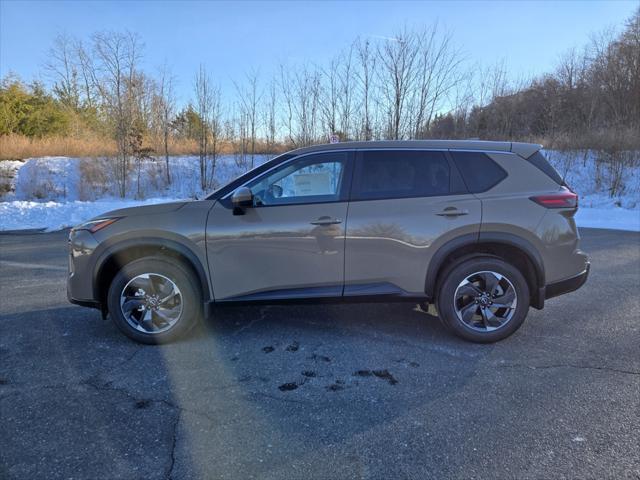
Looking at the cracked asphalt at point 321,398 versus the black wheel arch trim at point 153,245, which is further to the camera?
the black wheel arch trim at point 153,245

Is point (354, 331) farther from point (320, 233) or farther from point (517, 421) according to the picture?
point (517, 421)

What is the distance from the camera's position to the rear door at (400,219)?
382 cm

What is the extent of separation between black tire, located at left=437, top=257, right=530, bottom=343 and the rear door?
248 millimetres

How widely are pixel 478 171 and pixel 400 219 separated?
0.89 m

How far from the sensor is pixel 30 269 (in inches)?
283

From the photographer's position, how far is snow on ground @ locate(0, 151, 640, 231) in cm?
1633

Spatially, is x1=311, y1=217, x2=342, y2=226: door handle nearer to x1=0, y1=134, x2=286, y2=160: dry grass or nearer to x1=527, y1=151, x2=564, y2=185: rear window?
x1=527, y1=151, x2=564, y2=185: rear window

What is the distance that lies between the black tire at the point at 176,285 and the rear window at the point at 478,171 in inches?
106

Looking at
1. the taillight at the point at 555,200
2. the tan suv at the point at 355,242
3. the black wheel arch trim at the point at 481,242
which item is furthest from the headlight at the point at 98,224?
the taillight at the point at 555,200

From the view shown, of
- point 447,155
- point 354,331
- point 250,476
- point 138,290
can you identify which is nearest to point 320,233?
point 354,331

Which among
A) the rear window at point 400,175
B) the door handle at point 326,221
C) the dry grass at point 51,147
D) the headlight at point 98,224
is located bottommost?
the headlight at point 98,224

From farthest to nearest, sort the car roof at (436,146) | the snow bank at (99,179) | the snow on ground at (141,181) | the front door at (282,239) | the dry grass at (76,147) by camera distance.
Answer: the dry grass at (76,147) < the snow bank at (99,179) < the snow on ground at (141,181) < the car roof at (436,146) < the front door at (282,239)

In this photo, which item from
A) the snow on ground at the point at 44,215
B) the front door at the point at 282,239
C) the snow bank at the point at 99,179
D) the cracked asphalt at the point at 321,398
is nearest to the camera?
the cracked asphalt at the point at 321,398

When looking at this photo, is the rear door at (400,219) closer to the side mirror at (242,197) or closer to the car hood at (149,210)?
the side mirror at (242,197)
